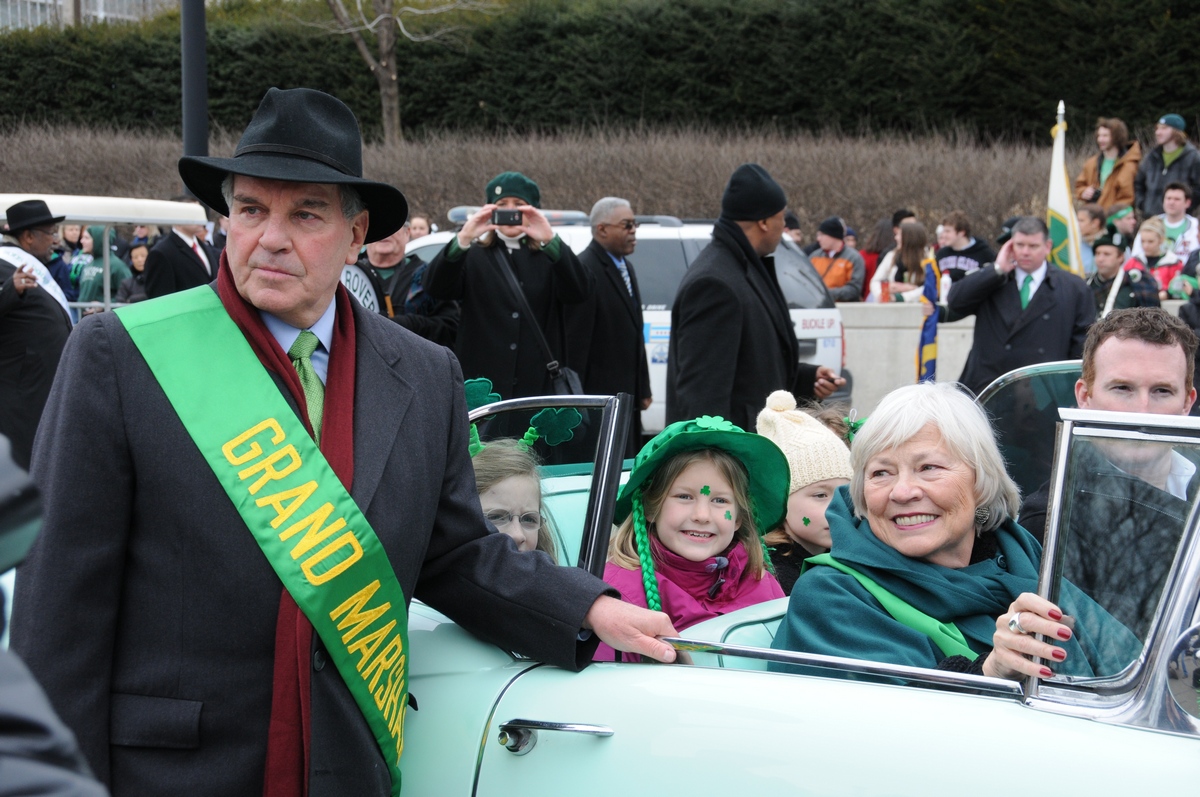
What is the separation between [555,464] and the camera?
309 centimetres

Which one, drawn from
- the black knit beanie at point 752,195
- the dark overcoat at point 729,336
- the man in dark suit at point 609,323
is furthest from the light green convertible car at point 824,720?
the man in dark suit at point 609,323

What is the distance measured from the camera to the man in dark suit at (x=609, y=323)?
6719 mm

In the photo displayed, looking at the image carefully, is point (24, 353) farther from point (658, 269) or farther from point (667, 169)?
point (667, 169)

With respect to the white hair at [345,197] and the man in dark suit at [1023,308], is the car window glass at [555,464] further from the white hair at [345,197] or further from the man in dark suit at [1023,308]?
the man in dark suit at [1023,308]

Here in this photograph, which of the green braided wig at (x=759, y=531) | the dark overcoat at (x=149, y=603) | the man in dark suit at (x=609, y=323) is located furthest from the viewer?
the man in dark suit at (x=609, y=323)

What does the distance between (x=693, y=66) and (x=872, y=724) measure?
2542 centimetres

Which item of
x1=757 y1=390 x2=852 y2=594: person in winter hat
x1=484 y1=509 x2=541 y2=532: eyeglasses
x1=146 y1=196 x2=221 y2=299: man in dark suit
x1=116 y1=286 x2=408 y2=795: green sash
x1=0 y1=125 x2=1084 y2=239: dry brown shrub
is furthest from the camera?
x1=0 y1=125 x2=1084 y2=239: dry brown shrub

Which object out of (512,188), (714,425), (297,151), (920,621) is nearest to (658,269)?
(512,188)

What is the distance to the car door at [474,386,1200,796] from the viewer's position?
1872 millimetres

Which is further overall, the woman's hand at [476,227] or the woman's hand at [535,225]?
the woman's hand at [535,225]

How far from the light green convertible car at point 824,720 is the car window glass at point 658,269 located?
6.76m

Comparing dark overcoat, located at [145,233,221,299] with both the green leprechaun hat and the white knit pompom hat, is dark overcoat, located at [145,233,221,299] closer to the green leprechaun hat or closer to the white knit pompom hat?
the white knit pompom hat

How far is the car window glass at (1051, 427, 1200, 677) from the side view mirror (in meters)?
0.07

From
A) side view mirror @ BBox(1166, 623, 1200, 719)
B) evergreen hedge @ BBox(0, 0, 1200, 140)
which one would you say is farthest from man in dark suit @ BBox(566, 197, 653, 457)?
evergreen hedge @ BBox(0, 0, 1200, 140)
